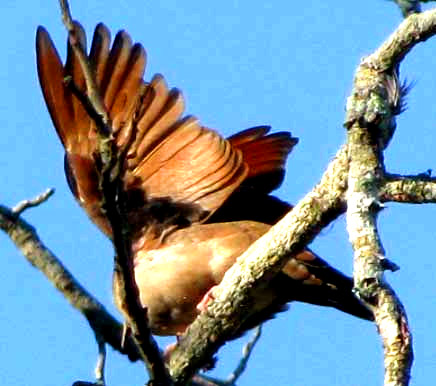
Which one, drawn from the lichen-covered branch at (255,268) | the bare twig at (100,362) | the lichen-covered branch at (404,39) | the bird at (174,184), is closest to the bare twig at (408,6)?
the lichen-covered branch at (404,39)

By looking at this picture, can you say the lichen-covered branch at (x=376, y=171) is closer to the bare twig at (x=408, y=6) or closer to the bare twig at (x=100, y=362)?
the bare twig at (x=408, y=6)

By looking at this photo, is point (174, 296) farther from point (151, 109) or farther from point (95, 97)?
point (95, 97)

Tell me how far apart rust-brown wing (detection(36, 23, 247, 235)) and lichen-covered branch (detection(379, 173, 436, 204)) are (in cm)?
250

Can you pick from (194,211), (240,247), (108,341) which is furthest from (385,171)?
(194,211)

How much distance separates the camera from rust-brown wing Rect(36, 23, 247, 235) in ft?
26.1

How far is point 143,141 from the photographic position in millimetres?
8133

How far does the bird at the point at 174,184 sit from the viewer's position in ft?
25.4

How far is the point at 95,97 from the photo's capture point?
4.79 meters

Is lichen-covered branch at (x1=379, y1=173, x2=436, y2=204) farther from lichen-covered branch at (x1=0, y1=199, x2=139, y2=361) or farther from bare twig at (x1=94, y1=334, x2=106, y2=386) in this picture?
lichen-covered branch at (x1=0, y1=199, x2=139, y2=361)

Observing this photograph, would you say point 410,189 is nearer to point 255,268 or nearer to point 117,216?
point 255,268

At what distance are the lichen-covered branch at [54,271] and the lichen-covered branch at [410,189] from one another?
5.65 ft

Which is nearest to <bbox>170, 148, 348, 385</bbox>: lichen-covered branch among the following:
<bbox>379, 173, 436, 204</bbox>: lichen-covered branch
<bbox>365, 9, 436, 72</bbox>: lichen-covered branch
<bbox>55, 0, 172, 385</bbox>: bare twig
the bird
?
<bbox>379, 173, 436, 204</bbox>: lichen-covered branch

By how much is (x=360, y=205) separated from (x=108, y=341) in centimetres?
204

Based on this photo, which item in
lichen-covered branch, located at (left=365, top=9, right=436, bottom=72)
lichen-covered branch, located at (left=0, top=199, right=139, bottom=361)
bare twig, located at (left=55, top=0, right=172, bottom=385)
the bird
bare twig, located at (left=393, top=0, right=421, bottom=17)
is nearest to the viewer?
bare twig, located at (left=55, top=0, right=172, bottom=385)
